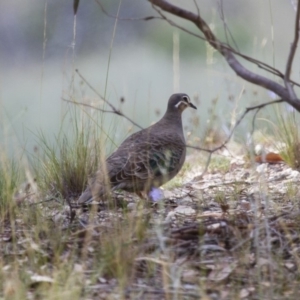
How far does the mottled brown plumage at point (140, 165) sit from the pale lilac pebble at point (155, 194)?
0.11ft

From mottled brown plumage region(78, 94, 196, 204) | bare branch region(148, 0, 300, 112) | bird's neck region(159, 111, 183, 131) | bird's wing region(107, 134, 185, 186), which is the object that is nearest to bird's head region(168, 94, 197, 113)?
bird's neck region(159, 111, 183, 131)

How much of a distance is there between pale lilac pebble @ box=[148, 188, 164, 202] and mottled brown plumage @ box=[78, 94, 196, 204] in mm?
33

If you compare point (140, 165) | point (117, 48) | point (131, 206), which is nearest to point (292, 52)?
point (131, 206)

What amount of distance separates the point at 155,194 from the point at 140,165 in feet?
0.75

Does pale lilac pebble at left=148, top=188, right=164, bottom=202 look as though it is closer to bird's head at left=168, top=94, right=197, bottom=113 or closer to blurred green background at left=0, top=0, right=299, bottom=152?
bird's head at left=168, top=94, right=197, bottom=113

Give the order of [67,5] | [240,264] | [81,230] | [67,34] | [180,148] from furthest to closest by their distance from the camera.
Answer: [67,5] → [67,34] → [180,148] → [81,230] → [240,264]

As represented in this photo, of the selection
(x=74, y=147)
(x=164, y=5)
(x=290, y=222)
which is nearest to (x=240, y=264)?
(x=290, y=222)

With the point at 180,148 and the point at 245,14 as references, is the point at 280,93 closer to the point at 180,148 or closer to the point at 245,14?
the point at 180,148

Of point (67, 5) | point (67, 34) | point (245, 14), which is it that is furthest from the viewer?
point (245, 14)

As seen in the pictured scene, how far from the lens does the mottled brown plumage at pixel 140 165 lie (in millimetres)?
5477

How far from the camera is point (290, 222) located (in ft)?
14.7

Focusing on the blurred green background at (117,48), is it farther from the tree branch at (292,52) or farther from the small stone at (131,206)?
the tree branch at (292,52)

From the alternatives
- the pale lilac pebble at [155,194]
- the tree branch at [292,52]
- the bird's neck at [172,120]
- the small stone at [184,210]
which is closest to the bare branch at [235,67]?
the tree branch at [292,52]

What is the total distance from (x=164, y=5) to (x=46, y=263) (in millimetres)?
1425
